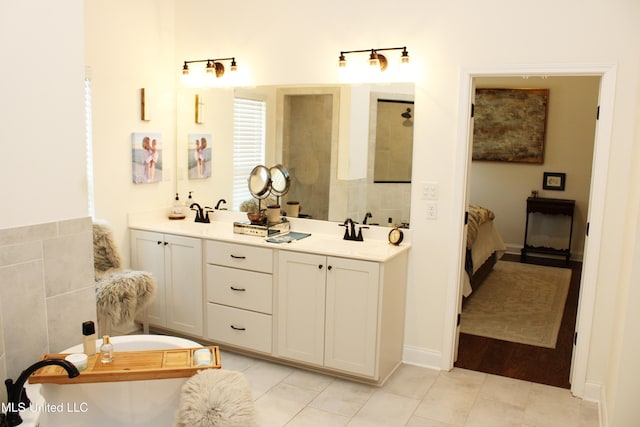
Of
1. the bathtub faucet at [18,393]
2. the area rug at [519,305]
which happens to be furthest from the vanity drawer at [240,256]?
the area rug at [519,305]

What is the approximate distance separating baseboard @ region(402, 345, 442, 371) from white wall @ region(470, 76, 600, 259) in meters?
4.04

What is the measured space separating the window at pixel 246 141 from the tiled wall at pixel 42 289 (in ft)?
6.55

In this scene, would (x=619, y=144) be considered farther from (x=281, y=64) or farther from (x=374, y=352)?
(x=281, y=64)

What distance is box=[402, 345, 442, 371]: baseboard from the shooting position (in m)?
3.71

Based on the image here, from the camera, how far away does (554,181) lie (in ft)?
22.8

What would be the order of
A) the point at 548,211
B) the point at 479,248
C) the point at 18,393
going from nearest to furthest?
the point at 18,393 < the point at 479,248 < the point at 548,211

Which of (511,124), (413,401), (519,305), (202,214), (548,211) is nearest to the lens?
(413,401)

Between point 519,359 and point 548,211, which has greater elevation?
point 548,211

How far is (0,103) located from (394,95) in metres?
2.41

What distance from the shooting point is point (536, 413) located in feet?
10.3

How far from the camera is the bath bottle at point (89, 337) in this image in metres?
2.22

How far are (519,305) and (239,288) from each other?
2.85 metres
